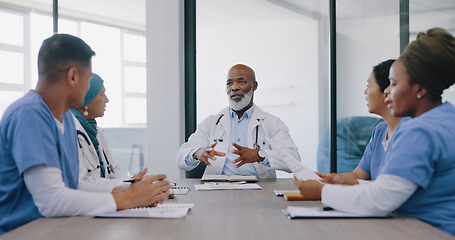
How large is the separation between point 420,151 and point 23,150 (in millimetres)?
1354

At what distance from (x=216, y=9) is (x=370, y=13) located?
178 cm

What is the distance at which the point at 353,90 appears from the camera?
458 cm

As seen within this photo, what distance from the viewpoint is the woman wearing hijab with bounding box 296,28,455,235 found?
135cm

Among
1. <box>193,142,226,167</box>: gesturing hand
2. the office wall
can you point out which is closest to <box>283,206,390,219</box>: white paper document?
<box>193,142,226,167</box>: gesturing hand

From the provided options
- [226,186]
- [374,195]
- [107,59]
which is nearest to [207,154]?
[226,186]

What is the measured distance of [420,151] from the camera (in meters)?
1.34

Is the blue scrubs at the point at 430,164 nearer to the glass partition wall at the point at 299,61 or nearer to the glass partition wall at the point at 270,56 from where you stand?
the glass partition wall at the point at 299,61

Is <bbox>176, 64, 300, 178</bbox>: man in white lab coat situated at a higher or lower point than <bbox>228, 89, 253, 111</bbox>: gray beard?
lower

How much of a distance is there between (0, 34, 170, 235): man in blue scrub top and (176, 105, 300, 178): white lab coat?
4.85ft

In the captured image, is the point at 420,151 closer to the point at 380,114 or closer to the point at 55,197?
the point at 380,114

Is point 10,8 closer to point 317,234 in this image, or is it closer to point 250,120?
point 250,120

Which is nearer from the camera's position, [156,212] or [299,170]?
[156,212]

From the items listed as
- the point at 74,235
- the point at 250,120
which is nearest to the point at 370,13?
the point at 250,120

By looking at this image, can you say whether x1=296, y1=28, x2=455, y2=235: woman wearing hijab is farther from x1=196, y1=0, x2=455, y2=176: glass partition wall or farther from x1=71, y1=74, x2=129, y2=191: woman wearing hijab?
x1=196, y1=0, x2=455, y2=176: glass partition wall
